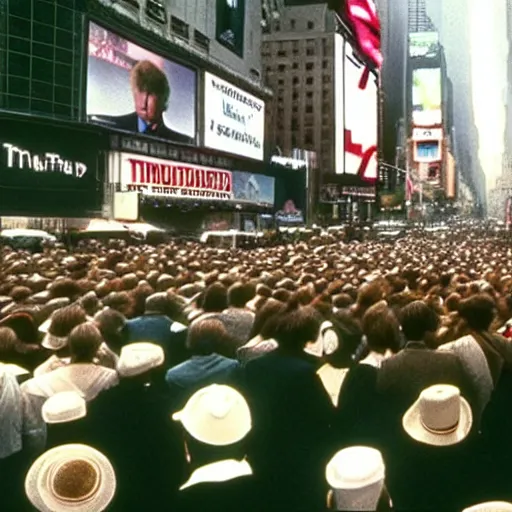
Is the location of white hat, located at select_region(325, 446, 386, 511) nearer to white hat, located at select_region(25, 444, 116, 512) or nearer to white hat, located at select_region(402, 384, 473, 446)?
white hat, located at select_region(402, 384, 473, 446)

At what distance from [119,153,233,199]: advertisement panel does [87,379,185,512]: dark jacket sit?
54.6 metres

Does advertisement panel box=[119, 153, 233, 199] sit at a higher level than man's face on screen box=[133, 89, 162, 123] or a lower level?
lower

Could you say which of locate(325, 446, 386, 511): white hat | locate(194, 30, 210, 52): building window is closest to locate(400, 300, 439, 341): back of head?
locate(325, 446, 386, 511): white hat

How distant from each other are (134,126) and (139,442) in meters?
54.6

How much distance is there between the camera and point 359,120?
111688 mm

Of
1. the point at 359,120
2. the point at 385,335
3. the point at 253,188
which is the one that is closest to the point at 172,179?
the point at 253,188

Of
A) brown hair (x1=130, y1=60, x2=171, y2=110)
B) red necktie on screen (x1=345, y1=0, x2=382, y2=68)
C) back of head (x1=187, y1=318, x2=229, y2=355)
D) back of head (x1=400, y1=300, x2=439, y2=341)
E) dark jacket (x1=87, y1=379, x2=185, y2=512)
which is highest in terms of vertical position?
red necktie on screen (x1=345, y1=0, x2=382, y2=68)

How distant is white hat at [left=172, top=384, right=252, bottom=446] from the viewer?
4.31m

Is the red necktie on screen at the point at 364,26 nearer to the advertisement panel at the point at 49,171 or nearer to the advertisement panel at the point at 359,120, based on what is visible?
the advertisement panel at the point at 359,120

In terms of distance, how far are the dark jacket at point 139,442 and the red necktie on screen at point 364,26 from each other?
118m

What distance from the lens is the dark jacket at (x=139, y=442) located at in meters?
5.06

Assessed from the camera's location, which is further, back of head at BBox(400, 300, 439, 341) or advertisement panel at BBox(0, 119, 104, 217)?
advertisement panel at BBox(0, 119, 104, 217)

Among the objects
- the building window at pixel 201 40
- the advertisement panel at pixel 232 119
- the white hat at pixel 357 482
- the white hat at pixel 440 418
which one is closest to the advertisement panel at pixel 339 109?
the advertisement panel at pixel 232 119

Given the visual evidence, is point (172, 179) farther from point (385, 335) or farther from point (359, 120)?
point (385, 335)
